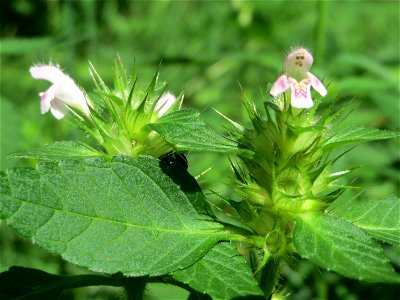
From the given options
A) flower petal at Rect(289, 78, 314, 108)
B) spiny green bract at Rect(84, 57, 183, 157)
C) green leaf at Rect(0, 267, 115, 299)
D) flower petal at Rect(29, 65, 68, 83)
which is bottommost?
green leaf at Rect(0, 267, 115, 299)

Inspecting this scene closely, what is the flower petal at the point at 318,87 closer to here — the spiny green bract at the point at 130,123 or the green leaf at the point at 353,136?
the green leaf at the point at 353,136

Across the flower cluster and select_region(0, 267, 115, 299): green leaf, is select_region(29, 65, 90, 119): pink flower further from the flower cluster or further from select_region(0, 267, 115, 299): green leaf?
select_region(0, 267, 115, 299): green leaf

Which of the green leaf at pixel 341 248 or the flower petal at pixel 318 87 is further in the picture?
the flower petal at pixel 318 87

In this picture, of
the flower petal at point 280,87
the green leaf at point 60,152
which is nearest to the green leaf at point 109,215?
the green leaf at point 60,152

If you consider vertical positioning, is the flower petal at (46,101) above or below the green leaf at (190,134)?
above

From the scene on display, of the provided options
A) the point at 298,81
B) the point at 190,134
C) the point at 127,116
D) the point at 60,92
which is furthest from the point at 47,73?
the point at 298,81

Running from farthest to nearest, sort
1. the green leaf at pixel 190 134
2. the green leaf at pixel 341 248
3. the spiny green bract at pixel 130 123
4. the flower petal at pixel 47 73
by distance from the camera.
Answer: the flower petal at pixel 47 73
the spiny green bract at pixel 130 123
the green leaf at pixel 190 134
the green leaf at pixel 341 248

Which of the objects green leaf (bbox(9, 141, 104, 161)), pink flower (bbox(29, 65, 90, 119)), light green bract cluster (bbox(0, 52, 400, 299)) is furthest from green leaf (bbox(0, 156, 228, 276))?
pink flower (bbox(29, 65, 90, 119))

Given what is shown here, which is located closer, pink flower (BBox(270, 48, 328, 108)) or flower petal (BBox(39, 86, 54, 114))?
pink flower (BBox(270, 48, 328, 108))
